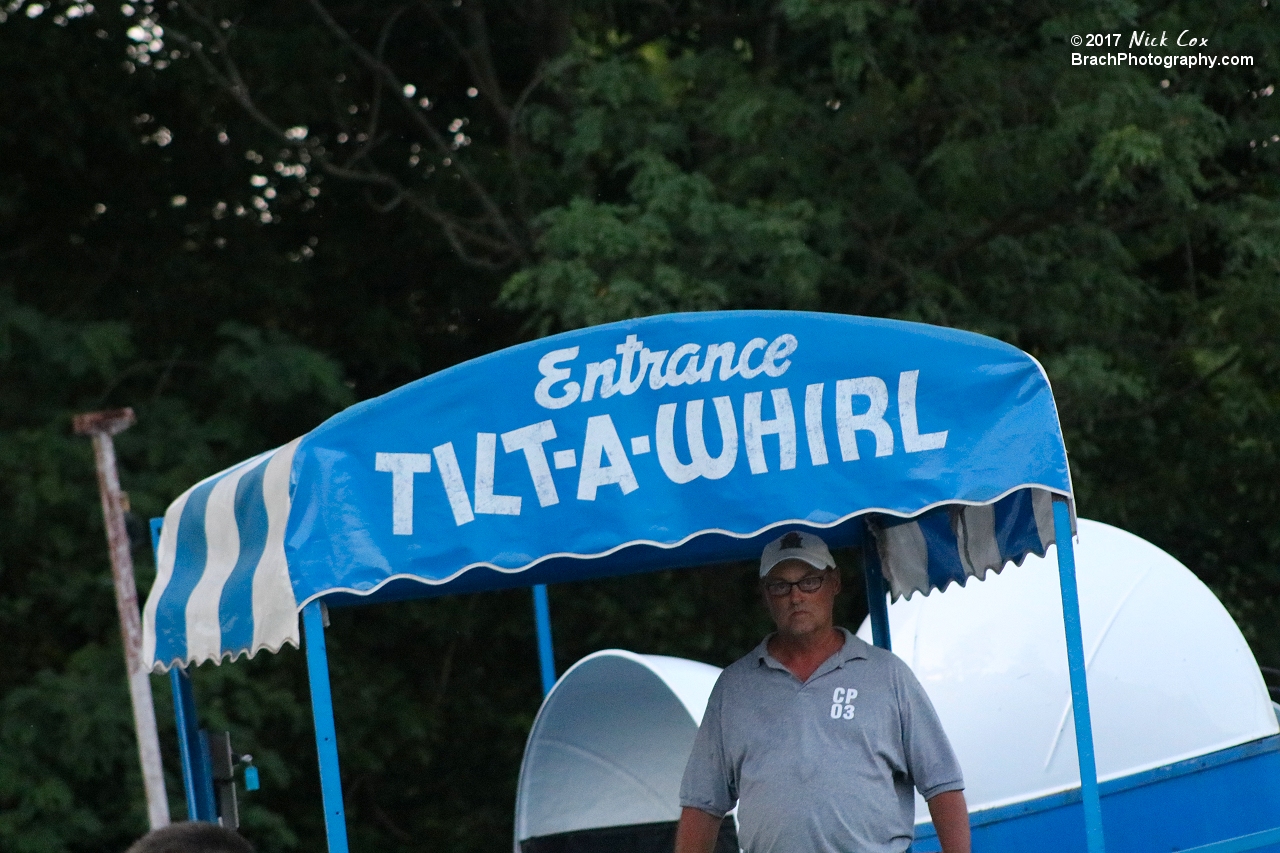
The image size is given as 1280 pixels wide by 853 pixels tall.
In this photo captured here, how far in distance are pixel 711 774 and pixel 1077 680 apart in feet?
3.34

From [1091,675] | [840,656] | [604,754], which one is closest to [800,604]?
[840,656]

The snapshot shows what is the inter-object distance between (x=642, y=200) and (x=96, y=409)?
4475 millimetres

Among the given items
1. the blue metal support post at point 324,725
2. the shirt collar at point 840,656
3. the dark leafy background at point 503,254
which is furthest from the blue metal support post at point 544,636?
the blue metal support post at point 324,725

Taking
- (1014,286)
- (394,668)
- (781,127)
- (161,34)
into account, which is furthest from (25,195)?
(1014,286)

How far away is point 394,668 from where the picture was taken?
13.8 metres

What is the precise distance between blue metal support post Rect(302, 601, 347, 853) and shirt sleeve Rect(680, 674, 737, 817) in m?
0.93

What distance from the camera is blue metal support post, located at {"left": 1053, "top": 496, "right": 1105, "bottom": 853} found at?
398 cm

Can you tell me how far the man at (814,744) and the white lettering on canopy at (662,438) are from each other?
1.33ft

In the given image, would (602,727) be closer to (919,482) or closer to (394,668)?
(919,482)

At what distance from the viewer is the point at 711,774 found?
4.37m

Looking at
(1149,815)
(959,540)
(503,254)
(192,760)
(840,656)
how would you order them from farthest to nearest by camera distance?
(503,254) < (1149,815) < (192,760) < (959,540) < (840,656)

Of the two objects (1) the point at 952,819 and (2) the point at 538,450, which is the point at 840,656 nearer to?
(1) the point at 952,819

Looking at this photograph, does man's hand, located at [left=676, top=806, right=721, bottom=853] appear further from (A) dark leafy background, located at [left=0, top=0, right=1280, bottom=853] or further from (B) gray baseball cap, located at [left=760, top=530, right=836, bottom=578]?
(A) dark leafy background, located at [left=0, top=0, right=1280, bottom=853]

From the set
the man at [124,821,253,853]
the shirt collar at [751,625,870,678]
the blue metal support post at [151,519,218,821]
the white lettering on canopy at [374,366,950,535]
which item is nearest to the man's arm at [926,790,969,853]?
the shirt collar at [751,625,870,678]
